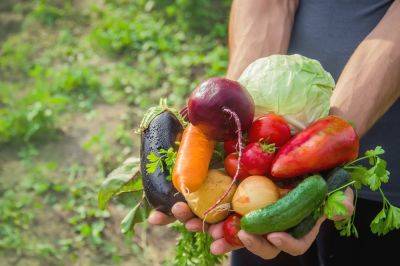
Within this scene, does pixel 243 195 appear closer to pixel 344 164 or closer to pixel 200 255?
pixel 344 164

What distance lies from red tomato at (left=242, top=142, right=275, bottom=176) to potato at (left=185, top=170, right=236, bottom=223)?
0.09 m

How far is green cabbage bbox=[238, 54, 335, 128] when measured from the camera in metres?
2.10

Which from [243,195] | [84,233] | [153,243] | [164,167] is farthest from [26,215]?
[243,195]

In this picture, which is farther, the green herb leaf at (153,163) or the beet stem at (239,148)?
the green herb leaf at (153,163)

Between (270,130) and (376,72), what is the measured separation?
2.06ft

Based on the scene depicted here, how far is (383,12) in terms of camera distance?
233 centimetres

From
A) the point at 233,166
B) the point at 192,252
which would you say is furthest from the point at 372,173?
the point at 192,252

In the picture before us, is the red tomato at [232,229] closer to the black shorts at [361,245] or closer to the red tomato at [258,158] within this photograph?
the red tomato at [258,158]

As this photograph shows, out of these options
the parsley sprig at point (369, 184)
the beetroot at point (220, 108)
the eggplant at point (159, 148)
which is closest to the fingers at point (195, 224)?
the eggplant at point (159, 148)

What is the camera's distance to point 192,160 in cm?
192

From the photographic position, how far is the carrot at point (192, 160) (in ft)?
6.25

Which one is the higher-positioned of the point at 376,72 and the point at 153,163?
the point at 376,72

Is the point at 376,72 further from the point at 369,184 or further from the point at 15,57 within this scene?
the point at 15,57

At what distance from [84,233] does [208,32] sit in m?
3.12
